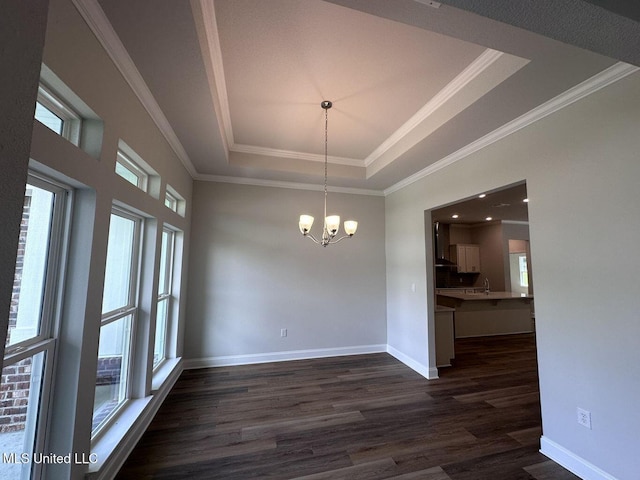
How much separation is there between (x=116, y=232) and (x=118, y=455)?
1628 mm

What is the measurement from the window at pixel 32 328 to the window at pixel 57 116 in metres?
0.31

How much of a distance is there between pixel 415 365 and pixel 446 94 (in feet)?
11.3

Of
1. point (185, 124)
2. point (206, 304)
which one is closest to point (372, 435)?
point (206, 304)

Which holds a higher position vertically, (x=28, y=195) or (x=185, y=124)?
(x=185, y=124)

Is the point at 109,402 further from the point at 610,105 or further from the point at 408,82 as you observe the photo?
the point at 610,105

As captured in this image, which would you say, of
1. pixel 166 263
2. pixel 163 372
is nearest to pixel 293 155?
pixel 166 263

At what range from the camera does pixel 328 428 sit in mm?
2520

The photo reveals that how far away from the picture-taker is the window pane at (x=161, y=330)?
10.9ft

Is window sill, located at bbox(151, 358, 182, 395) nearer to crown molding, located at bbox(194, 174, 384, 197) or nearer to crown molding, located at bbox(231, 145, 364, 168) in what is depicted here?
crown molding, located at bbox(194, 174, 384, 197)

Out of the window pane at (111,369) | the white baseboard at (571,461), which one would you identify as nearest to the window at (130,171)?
the window pane at (111,369)

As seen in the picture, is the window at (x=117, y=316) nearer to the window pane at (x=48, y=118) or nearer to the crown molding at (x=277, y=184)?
the window pane at (x=48, y=118)

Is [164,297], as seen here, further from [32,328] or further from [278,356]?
[32,328]

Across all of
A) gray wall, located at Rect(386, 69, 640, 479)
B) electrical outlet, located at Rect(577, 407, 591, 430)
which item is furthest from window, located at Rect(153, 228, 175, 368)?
electrical outlet, located at Rect(577, 407, 591, 430)

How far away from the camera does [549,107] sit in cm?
220
